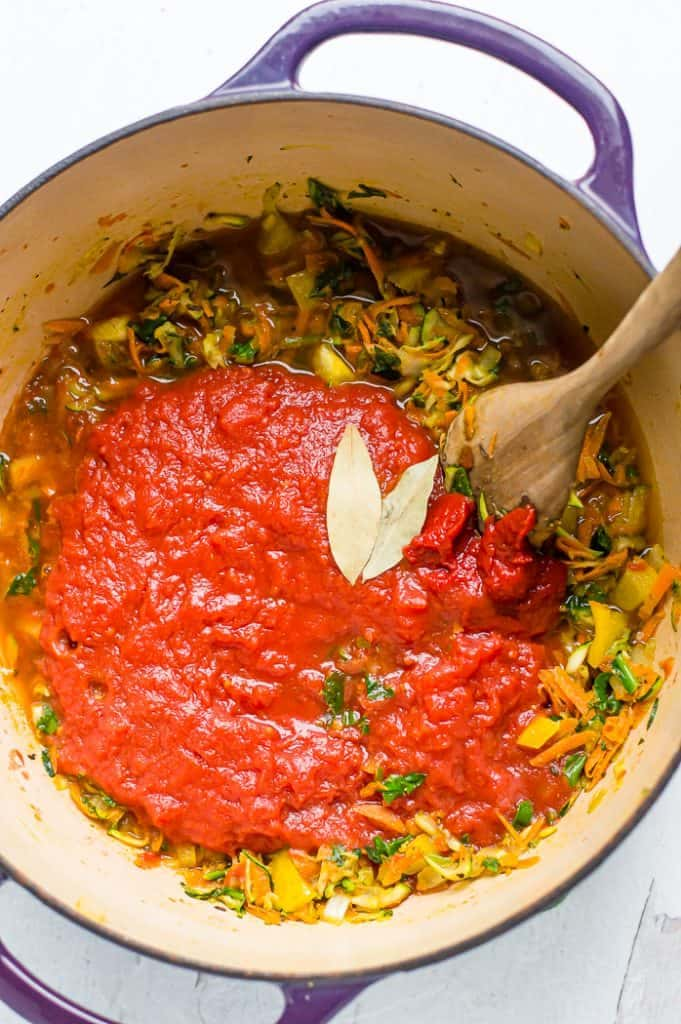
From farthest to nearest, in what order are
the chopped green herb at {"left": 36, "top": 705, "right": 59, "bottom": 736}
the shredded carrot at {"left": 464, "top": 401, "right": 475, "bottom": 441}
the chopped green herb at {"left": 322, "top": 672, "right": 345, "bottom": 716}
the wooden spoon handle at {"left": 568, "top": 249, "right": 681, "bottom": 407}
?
the chopped green herb at {"left": 36, "top": 705, "right": 59, "bottom": 736} → the chopped green herb at {"left": 322, "top": 672, "right": 345, "bottom": 716} → the shredded carrot at {"left": 464, "top": 401, "right": 475, "bottom": 441} → the wooden spoon handle at {"left": 568, "top": 249, "right": 681, "bottom": 407}

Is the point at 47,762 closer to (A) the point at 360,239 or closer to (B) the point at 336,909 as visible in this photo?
(B) the point at 336,909

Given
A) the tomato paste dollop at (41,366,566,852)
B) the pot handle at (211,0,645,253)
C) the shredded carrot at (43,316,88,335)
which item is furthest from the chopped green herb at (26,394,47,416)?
the pot handle at (211,0,645,253)

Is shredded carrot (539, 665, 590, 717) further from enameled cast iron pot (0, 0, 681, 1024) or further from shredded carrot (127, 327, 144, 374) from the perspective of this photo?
shredded carrot (127, 327, 144, 374)

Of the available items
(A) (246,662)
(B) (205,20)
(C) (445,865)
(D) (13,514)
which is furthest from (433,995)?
(B) (205,20)

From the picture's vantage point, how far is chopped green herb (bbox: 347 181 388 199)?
7.70 feet

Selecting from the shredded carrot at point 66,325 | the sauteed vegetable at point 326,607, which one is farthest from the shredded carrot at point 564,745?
the shredded carrot at point 66,325

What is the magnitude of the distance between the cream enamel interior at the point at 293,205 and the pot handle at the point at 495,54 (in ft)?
0.23

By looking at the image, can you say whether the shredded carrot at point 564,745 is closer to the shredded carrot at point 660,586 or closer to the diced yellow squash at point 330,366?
the shredded carrot at point 660,586

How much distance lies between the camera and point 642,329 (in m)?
1.77

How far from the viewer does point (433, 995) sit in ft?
7.93

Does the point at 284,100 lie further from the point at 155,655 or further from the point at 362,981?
the point at 362,981

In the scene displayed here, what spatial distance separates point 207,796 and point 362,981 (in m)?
0.53

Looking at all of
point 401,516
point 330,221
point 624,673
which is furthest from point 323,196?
point 624,673

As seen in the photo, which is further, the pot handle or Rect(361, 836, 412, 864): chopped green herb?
Rect(361, 836, 412, 864): chopped green herb
